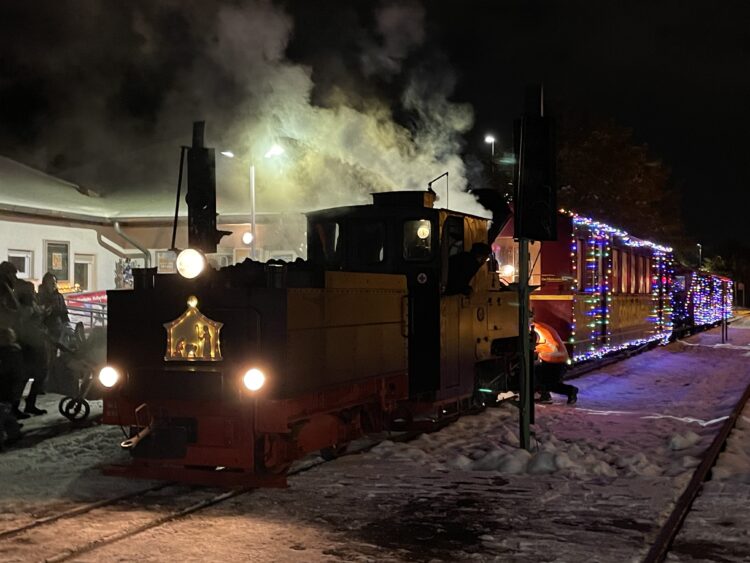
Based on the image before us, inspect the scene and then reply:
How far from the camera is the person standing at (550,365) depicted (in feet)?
39.0

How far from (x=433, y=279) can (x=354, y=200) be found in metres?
9.28

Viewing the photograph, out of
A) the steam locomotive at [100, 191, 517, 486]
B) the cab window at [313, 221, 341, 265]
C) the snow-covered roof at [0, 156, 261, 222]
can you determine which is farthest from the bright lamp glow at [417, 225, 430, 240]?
the snow-covered roof at [0, 156, 261, 222]

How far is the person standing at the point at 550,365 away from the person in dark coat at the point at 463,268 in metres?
3.81

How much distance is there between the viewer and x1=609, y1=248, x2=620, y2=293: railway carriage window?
1711 centimetres

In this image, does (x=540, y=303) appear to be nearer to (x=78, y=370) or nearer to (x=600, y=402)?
(x=600, y=402)

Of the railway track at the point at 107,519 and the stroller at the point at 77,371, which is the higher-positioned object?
the stroller at the point at 77,371

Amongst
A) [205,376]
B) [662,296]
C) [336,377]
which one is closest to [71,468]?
[205,376]

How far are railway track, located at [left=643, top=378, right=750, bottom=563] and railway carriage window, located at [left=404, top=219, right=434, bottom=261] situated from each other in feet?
10.8

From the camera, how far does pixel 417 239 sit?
840cm

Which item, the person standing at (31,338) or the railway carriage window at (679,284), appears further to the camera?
the railway carriage window at (679,284)

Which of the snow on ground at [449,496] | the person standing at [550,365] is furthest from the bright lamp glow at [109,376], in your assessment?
the person standing at [550,365]

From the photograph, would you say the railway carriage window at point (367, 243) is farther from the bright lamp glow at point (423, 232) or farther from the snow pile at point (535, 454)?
the snow pile at point (535, 454)

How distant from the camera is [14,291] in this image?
9945mm

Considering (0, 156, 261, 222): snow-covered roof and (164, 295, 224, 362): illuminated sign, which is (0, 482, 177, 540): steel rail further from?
(0, 156, 261, 222): snow-covered roof
